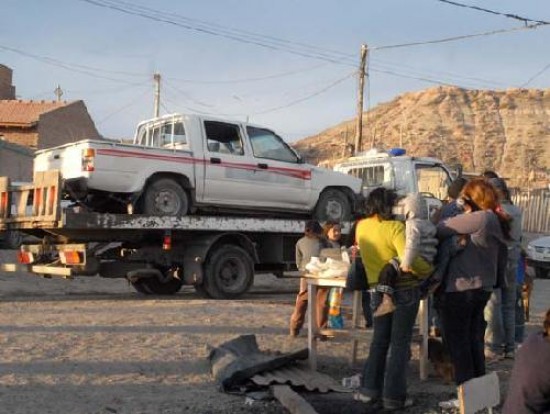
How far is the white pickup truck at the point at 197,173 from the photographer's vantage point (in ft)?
36.2

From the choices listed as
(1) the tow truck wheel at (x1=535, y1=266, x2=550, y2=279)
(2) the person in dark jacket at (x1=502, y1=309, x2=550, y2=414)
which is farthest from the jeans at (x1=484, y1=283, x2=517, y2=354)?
(1) the tow truck wheel at (x1=535, y1=266, x2=550, y2=279)

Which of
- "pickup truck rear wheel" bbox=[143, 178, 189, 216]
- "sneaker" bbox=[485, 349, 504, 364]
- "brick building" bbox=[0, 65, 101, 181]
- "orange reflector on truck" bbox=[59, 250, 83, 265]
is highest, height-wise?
"brick building" bbox=[0, 65, 101, 181]

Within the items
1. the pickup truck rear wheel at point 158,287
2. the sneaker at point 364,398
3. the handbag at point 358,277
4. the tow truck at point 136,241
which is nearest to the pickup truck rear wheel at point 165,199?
the tow truck at point 136,241

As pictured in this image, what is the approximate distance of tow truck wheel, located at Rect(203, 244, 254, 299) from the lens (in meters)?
12.3

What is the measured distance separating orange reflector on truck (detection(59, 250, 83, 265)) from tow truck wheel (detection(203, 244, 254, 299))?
1991 millimetres

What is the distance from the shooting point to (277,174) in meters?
12.8

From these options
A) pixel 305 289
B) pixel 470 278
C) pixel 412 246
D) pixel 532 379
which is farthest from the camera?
pixel 305 289

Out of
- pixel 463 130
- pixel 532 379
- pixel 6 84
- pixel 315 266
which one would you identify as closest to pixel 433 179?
pixel 315 266

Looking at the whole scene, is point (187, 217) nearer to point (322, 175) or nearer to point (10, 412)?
point (322, 175)

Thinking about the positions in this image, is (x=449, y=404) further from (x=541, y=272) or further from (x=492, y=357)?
(x=541, y=272)

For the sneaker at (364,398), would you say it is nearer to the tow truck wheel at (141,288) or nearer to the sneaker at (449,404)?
the sneaker at (449,404)

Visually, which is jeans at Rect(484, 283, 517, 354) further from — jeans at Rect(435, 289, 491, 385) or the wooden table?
jeans at Rect(435, 289, 491, 385)

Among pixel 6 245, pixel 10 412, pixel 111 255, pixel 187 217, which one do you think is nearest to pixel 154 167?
pixel 187 217

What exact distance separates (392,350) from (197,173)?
6400 millimetres
